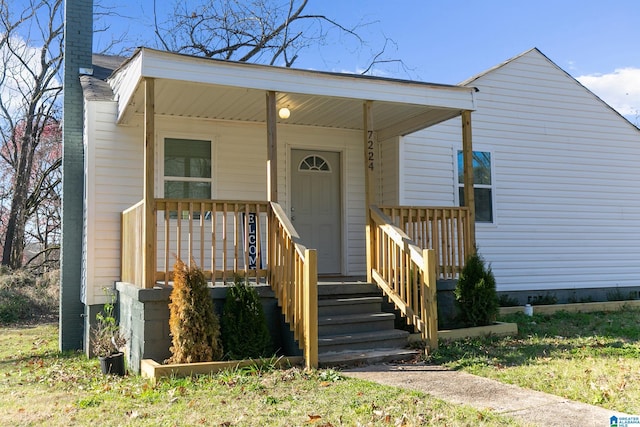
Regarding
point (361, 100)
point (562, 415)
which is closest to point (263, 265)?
point (361, 100)

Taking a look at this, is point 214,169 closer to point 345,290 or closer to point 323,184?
point 323,184

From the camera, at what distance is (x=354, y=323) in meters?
6.68

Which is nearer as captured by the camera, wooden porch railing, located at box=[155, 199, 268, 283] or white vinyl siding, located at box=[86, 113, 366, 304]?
wooden porch railing, located at box=[155, 199, 268, 283]

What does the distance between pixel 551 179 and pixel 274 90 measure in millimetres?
6523

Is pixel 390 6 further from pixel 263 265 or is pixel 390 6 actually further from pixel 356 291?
pixel 356 291

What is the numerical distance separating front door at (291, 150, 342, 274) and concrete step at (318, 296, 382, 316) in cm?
240

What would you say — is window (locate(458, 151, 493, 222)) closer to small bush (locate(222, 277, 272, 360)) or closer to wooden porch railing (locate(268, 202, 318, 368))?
wooden porch railing (locate(268, 202, 318, 368))

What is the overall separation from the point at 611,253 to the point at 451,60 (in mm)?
11851

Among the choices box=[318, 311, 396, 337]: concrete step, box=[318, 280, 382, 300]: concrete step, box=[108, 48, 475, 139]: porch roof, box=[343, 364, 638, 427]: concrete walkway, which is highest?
box=[108, 48, 475, 139]: porch roof

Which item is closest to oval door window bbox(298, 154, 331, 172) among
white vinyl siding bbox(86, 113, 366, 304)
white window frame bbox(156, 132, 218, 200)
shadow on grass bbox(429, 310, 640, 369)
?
white vinyl siding bbox(86, 113, 366, 304)

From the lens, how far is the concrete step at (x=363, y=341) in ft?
20.5

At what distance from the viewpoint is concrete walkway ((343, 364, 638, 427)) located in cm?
405

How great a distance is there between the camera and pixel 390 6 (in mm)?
18062

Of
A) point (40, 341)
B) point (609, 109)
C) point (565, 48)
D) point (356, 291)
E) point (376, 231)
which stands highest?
point (565, 48)
